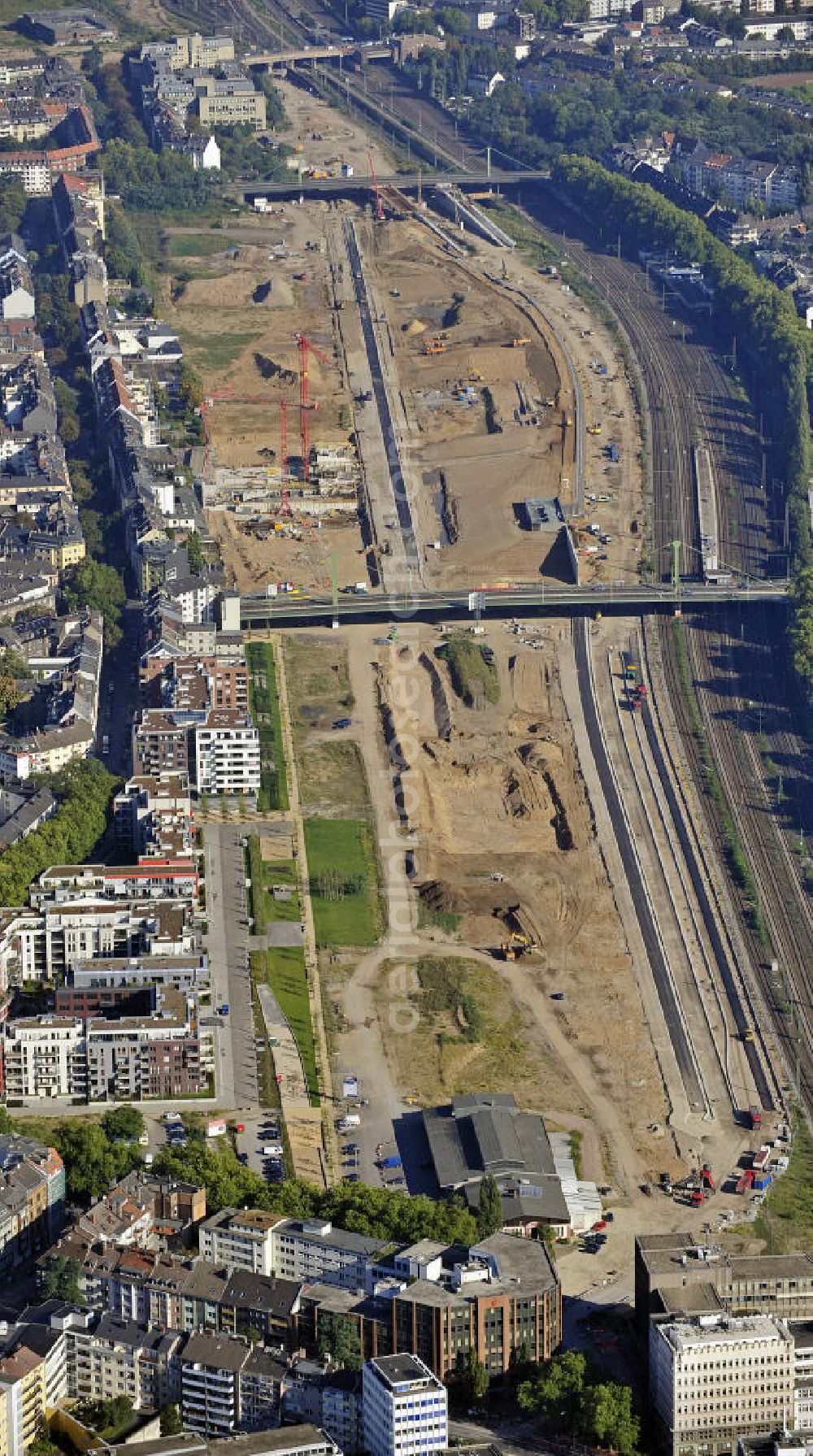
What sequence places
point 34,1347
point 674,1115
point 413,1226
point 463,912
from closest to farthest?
point 34,1347 → point 413,1226 → point 674,1115 → point 463,912

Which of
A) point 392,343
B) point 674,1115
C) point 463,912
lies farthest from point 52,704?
point 392,343

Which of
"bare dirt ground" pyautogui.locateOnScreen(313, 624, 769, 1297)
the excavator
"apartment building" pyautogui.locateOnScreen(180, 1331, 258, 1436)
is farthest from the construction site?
"apartment building" pyautogui.locateOnScreen(180, 1331, 258, 1436)

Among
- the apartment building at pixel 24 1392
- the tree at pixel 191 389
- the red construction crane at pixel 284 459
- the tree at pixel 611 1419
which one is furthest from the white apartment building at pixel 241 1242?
the tree at pixel 191 389

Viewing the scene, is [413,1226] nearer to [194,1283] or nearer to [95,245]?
[194,1283]

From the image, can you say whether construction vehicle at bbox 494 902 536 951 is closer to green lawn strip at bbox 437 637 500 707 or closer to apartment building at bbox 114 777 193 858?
apartment building at bbox 114 777 193 858

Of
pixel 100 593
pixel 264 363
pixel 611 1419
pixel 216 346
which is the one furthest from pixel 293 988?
pixel 216 346

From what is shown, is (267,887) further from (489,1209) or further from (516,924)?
(489,1209)
